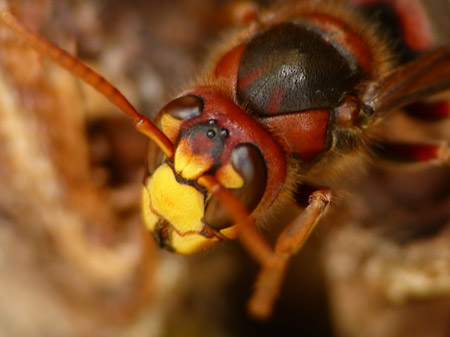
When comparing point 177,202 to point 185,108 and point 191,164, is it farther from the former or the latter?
point 185,108

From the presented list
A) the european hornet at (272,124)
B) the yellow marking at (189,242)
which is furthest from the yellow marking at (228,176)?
the yellow marking at (189,242)

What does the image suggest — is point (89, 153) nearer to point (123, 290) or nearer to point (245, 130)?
point (123, 290)

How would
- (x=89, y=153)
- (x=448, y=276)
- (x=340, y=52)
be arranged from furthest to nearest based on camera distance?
(x=89, y=153) < (x=448, y=276) < (x=340, y=52)

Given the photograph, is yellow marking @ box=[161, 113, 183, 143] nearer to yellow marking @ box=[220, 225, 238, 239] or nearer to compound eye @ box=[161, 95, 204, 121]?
compound eye @ box=[161, 95, 204, 121]

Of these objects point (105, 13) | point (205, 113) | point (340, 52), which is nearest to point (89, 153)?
point (105, 13)

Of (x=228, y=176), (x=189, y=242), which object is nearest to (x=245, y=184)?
(x=228, y=176)
